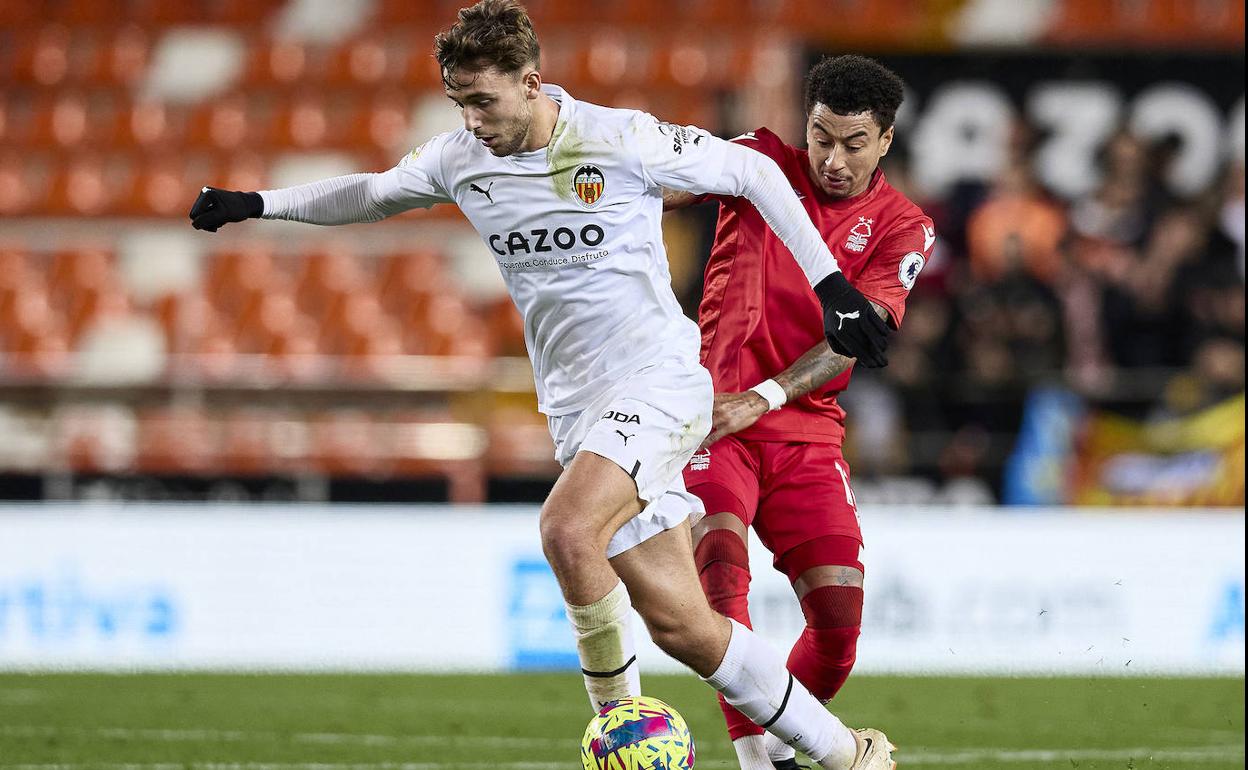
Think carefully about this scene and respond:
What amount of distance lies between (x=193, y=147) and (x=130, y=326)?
2087 mm

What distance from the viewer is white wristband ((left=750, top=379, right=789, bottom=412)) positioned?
5395 mm

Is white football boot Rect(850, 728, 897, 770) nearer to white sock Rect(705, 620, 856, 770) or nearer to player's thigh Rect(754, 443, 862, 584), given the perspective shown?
white sock Rect(705, 620, 856, 770)

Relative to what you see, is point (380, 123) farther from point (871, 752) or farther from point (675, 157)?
point (871, 752)

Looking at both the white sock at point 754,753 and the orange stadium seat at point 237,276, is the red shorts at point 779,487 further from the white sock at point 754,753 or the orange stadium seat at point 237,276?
the orange stadium seat at point 237,276

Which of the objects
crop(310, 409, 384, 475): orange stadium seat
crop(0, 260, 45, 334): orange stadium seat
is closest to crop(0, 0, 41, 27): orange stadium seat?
crop(0, 260, 45, 334): orange stadium seat

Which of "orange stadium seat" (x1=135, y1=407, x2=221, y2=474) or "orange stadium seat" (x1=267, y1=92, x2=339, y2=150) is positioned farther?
"orange stadium seat" (x1=267, y1=92, x2=339, y2=150)

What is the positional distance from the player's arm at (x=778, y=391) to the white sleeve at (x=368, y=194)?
1070mm

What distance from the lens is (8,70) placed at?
1573cm

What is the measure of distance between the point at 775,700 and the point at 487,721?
3253 millimetres

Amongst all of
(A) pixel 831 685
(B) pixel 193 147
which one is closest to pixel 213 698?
(A) pixel 831 685

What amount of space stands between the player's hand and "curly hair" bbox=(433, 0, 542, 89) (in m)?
1.25

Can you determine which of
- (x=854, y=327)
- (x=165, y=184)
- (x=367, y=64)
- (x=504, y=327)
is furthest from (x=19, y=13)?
(x=854, y=327)

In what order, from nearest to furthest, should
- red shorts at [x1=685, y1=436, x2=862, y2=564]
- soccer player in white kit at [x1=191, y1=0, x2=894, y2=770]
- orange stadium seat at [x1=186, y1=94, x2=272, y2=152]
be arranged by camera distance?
soccer player in white kit at [x1=191, y1=0, x2=894, y2=770] → red shorts at [x1=685, y1=436, x2=862, y2=564] → orange stadium seat at [x1=186, y1=94, x2=272, y2=152]

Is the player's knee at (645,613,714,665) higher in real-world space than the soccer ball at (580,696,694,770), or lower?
higher
